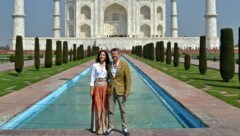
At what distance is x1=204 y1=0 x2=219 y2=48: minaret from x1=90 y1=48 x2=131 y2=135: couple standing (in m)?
39.4

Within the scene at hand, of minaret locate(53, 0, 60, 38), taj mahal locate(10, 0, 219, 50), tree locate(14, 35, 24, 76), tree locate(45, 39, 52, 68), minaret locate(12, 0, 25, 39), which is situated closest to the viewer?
tree locate(14, 35, 24, 76)

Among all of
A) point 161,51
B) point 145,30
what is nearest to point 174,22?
point 145,30

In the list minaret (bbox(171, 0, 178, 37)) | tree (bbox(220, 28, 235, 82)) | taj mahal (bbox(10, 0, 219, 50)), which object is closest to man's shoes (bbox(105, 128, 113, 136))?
tree (bbox(220, 28, 235, 82))

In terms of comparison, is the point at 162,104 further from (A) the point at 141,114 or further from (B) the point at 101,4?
(B) the point at 101,4

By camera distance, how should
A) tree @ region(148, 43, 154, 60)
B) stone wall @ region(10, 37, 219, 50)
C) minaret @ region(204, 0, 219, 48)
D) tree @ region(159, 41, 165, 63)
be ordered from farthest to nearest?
minaret @ region(204, 0, 219, 48) < stone wall @ region(10, 37, 219, 50) < tree @ region(148, 43, 154, 60) < tree @ region(159, 41, 165, 63)

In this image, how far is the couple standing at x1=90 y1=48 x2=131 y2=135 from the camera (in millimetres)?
4355

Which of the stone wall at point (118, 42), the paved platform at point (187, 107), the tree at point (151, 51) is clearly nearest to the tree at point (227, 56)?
the paved platform at point (187, 107)

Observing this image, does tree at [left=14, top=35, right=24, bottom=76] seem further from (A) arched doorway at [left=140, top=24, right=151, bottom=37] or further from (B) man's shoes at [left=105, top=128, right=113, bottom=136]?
(A) arched doorway at [left=140, top=24, right=151, bottom=37]

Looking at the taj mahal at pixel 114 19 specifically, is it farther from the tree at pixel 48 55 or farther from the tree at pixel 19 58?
the tree at pixel 19 58

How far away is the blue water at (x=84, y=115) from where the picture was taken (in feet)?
17.3

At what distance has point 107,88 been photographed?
442 cm

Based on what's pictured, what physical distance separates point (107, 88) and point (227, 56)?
685 centimetres

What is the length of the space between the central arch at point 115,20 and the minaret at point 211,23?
1110cm

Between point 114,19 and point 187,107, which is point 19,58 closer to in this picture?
point 187,107
